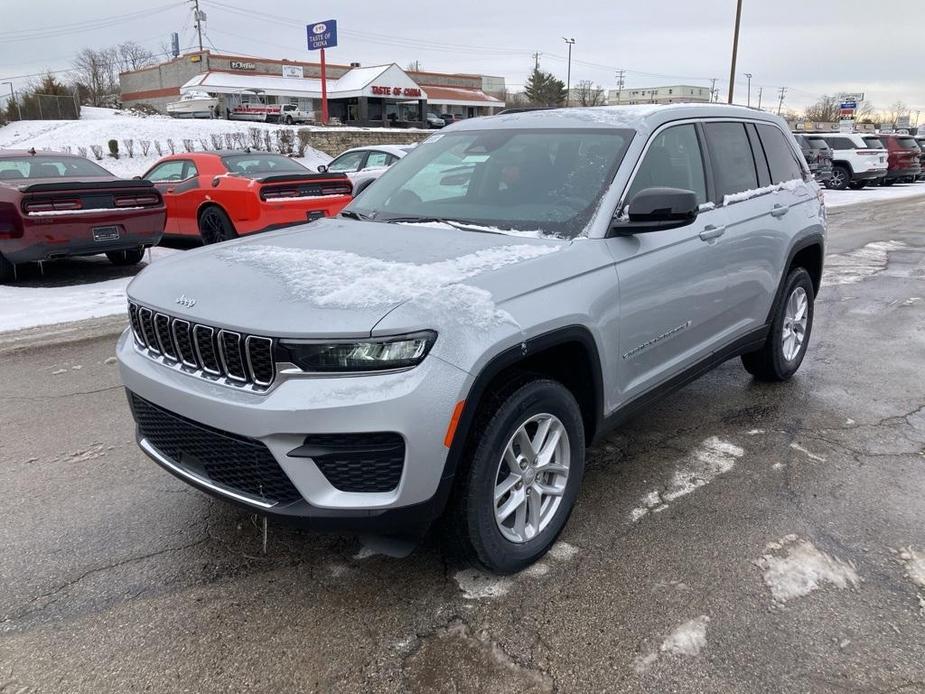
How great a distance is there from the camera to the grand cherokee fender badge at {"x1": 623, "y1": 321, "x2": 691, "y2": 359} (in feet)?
10.9

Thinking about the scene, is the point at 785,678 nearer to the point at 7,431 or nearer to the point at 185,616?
the point at 185,616

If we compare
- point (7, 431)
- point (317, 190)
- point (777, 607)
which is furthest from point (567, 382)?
point (317, 190)

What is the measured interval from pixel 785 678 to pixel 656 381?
5.06ft

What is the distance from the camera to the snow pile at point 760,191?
422 cm

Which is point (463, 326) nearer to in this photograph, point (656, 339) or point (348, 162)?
point (656, 339)

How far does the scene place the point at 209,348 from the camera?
2619 mm

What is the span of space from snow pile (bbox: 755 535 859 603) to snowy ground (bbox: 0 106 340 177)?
28347 millimetres

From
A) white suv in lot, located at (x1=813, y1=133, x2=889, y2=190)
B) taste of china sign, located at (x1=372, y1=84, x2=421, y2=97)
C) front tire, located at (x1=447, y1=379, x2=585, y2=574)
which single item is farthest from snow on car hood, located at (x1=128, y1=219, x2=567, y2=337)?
taste of china sign, located at (x1=372, y1=84, x2=421, y2=97)

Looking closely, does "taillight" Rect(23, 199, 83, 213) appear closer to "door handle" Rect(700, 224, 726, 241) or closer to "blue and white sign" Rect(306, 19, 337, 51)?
"door handle" Rect(700, 224, 726, 241)

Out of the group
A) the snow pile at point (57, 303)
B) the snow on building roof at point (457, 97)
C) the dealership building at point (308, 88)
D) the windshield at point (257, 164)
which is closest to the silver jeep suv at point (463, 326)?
the snow pile at point (57, 303)

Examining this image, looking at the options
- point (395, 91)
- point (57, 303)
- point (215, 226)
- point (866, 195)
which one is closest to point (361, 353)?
point (57, 303)

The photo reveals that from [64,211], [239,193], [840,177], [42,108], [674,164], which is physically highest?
[42,108]

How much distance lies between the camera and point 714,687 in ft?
7.75

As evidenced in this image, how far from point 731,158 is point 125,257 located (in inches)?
→ 329
